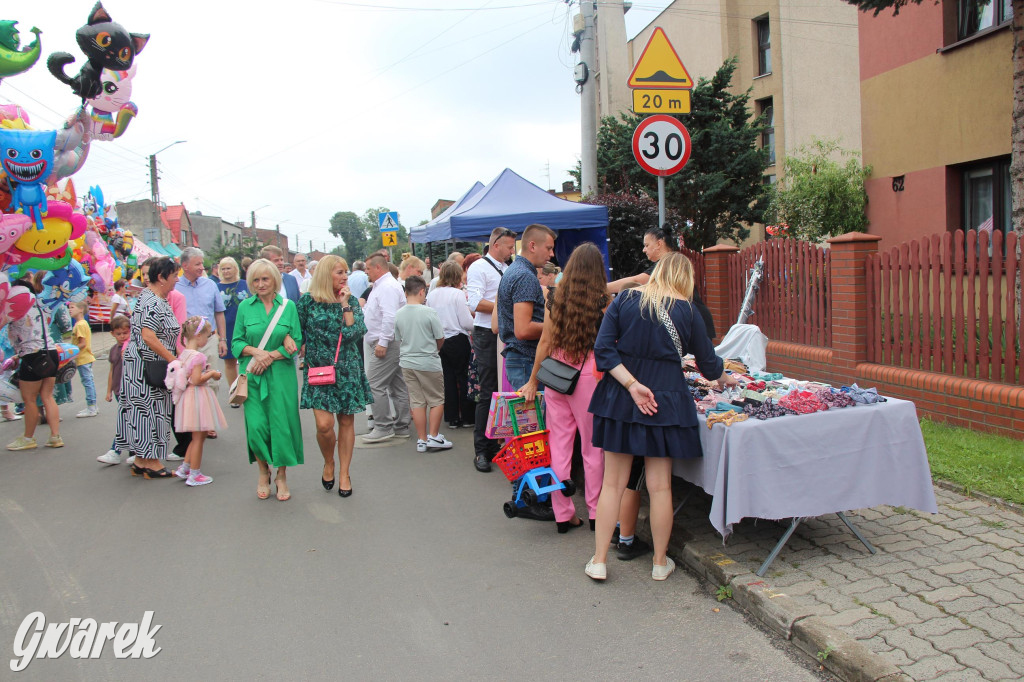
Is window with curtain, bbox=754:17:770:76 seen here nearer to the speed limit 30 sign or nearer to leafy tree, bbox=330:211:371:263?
the speed limit 30 sign

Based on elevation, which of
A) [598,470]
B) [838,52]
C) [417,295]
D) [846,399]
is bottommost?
[598,470]

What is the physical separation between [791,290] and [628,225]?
4.61m

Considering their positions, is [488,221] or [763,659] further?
[488,221]

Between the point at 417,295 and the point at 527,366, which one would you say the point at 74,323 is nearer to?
the point at 417,295

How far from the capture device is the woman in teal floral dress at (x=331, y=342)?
19.8ft

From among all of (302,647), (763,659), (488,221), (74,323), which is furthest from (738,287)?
(74,323)

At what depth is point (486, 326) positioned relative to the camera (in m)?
7.23

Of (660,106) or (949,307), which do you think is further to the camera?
(660,106)

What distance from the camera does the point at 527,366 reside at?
18.6 ft

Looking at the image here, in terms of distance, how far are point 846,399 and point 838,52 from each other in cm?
2265

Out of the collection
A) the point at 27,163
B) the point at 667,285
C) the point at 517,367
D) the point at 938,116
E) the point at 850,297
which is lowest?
the point at 517,367

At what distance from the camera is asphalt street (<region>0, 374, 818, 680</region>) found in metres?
3.52

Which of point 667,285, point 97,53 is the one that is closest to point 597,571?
point 667,285

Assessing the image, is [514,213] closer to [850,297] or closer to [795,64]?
[850,297]
